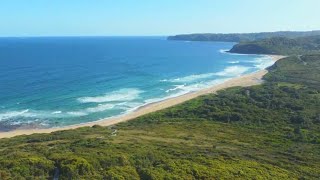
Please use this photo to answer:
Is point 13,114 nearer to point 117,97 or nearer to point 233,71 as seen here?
point 117,97

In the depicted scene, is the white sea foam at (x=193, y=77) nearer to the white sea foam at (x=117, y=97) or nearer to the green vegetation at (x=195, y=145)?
the white sea foam at (x=117, y=97)

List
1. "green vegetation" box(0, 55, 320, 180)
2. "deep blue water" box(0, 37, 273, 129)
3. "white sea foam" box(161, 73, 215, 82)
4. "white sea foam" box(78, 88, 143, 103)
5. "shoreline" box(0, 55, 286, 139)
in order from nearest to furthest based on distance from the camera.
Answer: "green vegetation" box(0, 55, 320, 180), "shoreline" box(0, 55, 286, 139), "deep blue water" box(0, 37, 273, 129), "white sea foam" box(78, 88, 143, 103), "white sea foam" box(161, 73, 215, 82)

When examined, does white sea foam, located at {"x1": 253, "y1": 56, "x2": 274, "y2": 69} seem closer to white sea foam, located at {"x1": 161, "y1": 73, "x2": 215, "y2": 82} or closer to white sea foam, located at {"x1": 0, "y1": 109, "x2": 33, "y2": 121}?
white sea foam, located at {"x1": 161, "y1": 73, "x2": 215, "y2": 82}

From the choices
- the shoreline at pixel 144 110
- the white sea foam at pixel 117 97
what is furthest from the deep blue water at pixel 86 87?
the shoreline at pixel 144 110

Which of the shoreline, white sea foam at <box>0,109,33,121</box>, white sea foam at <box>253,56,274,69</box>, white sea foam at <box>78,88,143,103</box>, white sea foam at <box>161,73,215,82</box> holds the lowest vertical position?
white sea foam at <box>253,56,274,69</box>

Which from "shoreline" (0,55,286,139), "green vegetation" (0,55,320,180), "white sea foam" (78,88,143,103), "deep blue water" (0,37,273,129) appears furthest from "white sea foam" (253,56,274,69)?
"white sea foam" (78,88,143,103)
